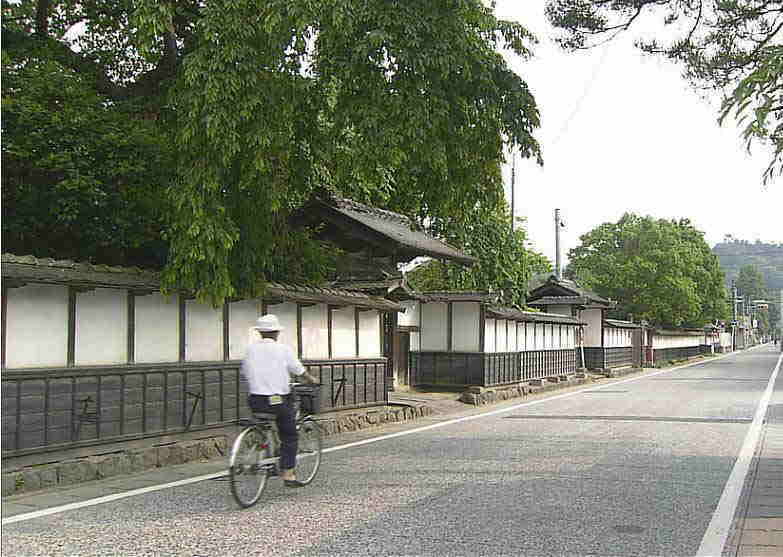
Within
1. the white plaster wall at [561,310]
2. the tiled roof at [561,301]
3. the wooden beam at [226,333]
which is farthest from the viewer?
the white plaster wall at [561,310]

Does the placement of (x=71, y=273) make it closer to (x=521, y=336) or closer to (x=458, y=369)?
(x=458, y=369)

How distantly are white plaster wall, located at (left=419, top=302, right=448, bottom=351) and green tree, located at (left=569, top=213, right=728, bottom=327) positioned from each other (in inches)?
1451

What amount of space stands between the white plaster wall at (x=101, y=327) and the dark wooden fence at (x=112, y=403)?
17 centimetres

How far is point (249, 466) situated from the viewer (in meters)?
8.55

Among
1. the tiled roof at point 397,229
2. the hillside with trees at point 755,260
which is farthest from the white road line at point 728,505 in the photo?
the hillside with trees at point 755,260

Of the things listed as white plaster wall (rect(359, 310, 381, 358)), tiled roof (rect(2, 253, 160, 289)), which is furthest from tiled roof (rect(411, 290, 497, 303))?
tiled roof (rect(2, 253, 160, 289))

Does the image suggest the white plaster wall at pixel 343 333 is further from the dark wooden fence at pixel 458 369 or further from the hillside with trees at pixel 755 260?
the hillside with trees at pixel 755 260

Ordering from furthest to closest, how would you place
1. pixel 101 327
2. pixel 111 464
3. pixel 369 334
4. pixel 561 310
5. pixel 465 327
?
pixel 561 310 < pixel 465 327 < pixel 369 334 < pixel 101 327 < pixel 111 464

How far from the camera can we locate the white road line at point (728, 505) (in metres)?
7.04

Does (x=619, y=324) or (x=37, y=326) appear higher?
(x=619, y=324)

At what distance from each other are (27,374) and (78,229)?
3.21 metres

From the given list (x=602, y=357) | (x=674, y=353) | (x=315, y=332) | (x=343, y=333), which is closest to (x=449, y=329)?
(x=343, y=333)

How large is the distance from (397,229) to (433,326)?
383 cm

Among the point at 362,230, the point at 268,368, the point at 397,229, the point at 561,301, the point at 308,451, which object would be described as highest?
the point at 397,229
